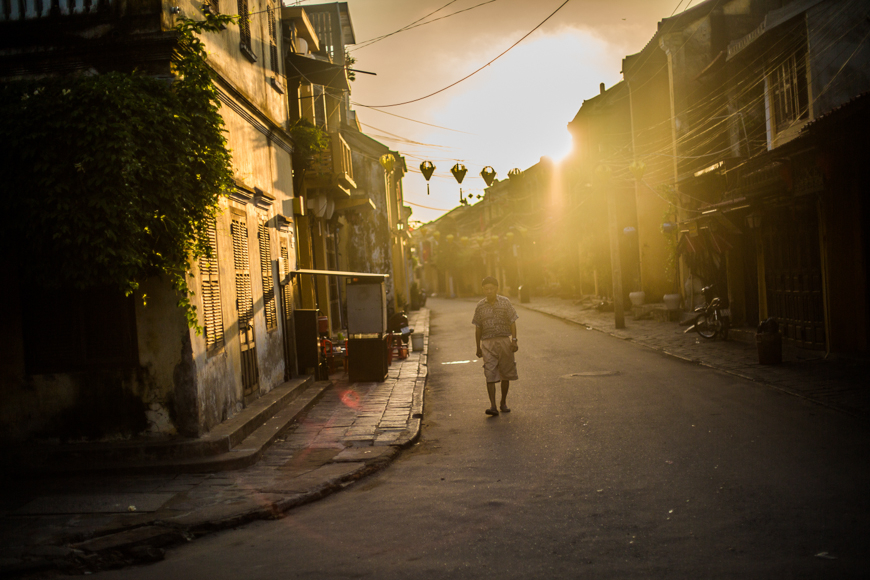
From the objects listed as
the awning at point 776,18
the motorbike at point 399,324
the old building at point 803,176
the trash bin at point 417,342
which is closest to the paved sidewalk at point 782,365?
the old building at point 803,176

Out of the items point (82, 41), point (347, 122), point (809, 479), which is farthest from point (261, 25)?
point (347, 122)

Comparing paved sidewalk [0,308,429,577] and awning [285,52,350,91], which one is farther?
awning [285,52,350,91]

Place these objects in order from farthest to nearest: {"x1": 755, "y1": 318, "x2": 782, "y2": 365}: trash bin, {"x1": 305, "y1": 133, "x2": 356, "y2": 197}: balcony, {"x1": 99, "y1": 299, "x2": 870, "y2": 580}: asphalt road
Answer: {"x1": 305, "y1": 133, "x2": 356, "y2": 197}: balcony, {"x1": 755, "y1": 318, "x2": 782, "y2": 365}: trash bin, {"x1": 99, "y1": 299, "x2": 870, "y2": 580}: asphalt road

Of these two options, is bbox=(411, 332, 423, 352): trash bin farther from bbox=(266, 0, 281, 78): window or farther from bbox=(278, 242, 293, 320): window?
bbox=(266, 0, 281, 78): window

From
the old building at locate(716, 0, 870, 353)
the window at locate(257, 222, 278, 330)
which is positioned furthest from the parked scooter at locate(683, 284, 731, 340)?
the window at locate(257, 222, 278, 330)

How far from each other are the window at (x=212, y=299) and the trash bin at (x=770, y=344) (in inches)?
368

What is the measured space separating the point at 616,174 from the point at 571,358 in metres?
15.0

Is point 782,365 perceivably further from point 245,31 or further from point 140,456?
point 245,31

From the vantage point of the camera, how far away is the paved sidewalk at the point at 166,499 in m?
5.11

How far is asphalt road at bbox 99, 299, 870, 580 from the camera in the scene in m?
4.39

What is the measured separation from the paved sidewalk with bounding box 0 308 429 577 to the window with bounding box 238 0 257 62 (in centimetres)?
605

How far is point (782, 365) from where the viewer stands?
12633mm

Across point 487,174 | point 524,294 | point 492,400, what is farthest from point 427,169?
point 524,294

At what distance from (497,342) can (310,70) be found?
28.5 ft
